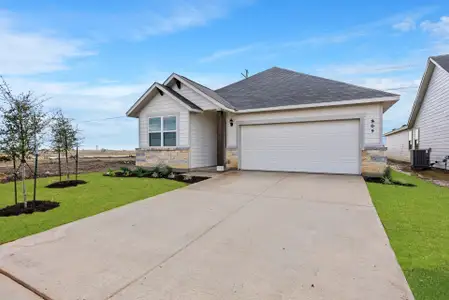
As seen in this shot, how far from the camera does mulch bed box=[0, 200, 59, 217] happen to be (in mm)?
4887

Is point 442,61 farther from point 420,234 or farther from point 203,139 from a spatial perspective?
point 420,234

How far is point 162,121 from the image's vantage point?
1162 cm

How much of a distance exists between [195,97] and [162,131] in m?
2.34

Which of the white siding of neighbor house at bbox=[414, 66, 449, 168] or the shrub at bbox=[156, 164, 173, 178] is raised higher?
the white siding of neighbor house at bbox=[414, 66, 449, 168]

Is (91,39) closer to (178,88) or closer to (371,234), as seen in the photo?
(178,88)

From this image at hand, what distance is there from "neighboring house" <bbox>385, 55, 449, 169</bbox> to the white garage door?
22.2 ft

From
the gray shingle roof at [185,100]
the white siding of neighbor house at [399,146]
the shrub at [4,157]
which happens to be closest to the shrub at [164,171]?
the gray shingle roof at [185,100]

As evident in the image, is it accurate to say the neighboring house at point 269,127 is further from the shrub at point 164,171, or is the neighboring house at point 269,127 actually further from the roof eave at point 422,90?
the roof eave at point 422,90

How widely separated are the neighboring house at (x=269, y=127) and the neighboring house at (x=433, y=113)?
5503 mm

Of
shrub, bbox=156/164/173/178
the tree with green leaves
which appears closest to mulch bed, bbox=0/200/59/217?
the tree with green leaves

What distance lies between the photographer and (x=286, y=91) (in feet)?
39.1

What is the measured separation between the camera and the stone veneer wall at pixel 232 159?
11.7m

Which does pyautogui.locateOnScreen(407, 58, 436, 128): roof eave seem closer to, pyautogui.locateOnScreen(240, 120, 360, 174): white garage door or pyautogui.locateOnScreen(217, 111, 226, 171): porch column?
pyautogui.locateOnScreen(240, 120, 360, 174): white garage door

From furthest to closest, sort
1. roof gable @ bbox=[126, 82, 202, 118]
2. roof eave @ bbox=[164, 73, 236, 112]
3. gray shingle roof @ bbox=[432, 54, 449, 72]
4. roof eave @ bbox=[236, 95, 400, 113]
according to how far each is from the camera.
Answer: gray shingle roof @ bbox=[432, 54, 449, 72] < roof gable @ bbox=[126, 82, 202, 118] < roof eave @ bbox=[164, 73, 236, 112] < roof eave @ bbox=[236, 95, 400, 113]
